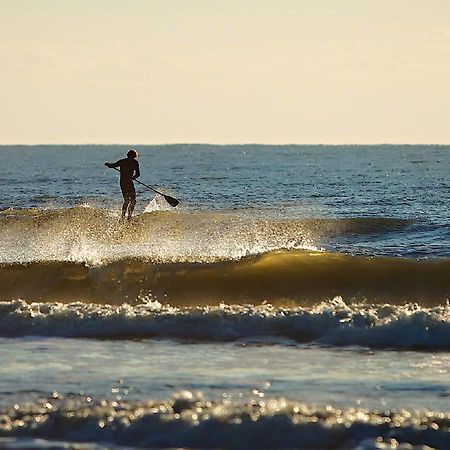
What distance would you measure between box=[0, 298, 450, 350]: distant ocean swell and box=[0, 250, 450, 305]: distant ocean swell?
2.26 m

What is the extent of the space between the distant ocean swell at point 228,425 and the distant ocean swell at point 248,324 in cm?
376

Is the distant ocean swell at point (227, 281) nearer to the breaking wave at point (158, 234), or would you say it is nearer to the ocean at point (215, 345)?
the ocean at point (215, 345)

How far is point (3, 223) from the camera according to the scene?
32.7 meters

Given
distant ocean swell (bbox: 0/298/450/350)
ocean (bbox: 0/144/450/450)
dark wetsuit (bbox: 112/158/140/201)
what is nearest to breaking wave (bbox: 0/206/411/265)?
ocean (bbox: 0/144/450/450)

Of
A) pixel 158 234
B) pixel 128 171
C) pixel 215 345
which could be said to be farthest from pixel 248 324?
pixel 158 234

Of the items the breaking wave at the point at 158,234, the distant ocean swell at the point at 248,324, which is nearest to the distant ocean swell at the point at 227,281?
the breaking wave at the point at 158,234

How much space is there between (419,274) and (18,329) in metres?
7.22

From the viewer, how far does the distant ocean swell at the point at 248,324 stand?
539 inches

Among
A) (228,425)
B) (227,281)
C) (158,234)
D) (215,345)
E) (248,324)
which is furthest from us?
(158,234)

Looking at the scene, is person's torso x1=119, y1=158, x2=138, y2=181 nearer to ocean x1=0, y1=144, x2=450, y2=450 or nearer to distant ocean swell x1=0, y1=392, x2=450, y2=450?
ocean x1=0, y1=144, x2=450, y2=450

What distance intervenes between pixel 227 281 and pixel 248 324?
12.6 ft

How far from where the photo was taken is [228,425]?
371 inches

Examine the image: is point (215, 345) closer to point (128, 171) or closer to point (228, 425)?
point (228, 425)

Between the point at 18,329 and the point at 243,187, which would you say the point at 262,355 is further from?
the point at 243,187
